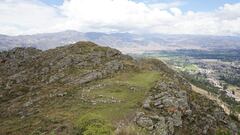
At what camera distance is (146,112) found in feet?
214

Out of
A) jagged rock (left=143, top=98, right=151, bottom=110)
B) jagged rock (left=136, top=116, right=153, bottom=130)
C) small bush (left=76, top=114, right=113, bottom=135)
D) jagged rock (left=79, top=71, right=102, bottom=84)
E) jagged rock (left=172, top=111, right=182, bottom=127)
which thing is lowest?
jagged rock (left=172, top=111, right=182, bottom=127)

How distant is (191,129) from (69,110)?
79.5 feet

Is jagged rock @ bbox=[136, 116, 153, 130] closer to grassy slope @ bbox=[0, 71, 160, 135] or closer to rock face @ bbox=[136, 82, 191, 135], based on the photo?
Result: rock face @ bbox=[136, 82, 191, 135]

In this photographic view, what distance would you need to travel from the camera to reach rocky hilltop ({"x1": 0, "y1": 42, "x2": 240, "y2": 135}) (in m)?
62.1

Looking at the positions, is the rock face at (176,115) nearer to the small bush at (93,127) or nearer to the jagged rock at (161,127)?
the jagged rock at (161,127)

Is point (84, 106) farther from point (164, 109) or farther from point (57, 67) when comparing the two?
point (57, 67)

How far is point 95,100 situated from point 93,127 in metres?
30.3

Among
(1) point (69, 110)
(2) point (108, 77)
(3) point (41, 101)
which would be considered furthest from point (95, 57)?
(1) point (69, 110)

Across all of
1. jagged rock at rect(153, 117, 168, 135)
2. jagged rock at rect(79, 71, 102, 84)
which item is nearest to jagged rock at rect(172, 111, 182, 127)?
jagged rock at rect(153, 117, 168, 135)

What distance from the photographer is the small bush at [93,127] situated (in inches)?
1527

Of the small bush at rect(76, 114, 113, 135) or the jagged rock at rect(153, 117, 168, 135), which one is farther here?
the jagged rock at rect(153, 117, 168, 135)

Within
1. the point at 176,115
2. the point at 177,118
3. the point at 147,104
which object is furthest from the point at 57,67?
the point at 177,118

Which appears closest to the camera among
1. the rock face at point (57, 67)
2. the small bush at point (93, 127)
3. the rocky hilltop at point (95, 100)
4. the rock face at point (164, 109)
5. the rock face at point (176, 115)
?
the small bush at point (93, 127)

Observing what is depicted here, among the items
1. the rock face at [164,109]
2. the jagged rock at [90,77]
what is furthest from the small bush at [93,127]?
the jagged rock at [90,77]
